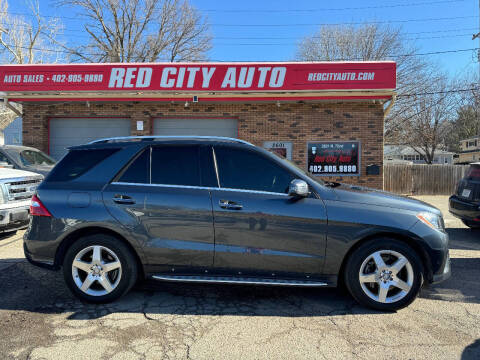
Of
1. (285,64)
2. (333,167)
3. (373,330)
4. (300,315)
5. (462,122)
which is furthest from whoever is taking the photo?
(462,122)

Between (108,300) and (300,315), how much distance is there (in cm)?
197

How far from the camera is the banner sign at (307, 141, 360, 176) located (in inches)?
424

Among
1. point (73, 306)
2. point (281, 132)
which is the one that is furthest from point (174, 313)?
point (281, 132)

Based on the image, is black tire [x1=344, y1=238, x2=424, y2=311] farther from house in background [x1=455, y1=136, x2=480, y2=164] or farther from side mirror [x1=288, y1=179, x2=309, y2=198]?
house in background [x1=455, y1=136, x2=480, y2=164]

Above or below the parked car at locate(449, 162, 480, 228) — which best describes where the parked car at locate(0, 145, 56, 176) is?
above

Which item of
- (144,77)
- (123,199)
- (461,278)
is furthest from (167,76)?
(461,278)

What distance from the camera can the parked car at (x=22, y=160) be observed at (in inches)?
302

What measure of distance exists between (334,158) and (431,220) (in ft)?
25.0

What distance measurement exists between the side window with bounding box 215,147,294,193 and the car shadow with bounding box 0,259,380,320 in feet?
4.01

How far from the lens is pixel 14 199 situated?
19.0 feet

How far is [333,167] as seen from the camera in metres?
10.8

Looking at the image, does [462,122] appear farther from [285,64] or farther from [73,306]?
[73,306]

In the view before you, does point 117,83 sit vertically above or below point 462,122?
below

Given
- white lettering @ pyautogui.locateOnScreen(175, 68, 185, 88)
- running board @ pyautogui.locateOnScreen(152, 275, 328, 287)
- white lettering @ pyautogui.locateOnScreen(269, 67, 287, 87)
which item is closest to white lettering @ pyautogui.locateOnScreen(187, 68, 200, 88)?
white lettering @ pyautogui.locateOnScreen(175, 68, 185, 88)
